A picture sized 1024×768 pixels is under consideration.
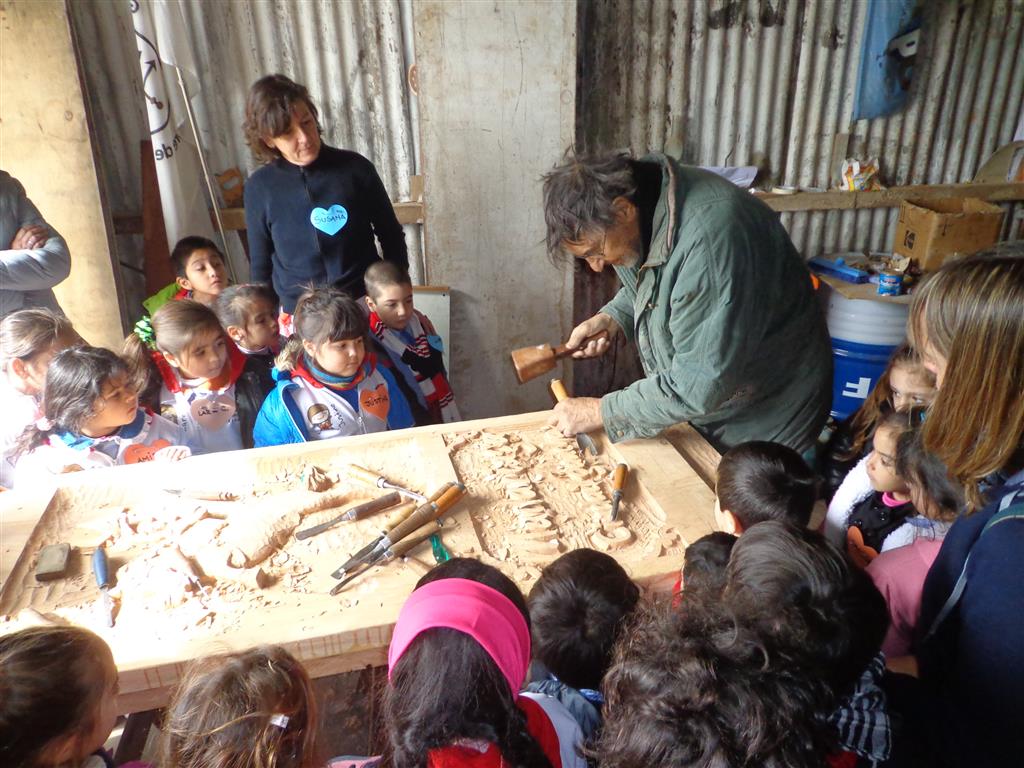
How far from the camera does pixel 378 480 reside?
178 cm

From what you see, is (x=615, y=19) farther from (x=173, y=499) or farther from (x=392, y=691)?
(x=392, y=691)

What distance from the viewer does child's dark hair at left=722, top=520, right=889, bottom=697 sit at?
98 cm

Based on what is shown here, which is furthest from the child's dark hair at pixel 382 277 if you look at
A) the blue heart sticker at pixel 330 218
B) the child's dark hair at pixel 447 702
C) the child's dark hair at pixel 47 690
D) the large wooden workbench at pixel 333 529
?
the child's dark hair at pixel 447 702

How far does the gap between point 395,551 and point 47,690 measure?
2.20 feet

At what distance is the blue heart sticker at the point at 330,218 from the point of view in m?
2.99

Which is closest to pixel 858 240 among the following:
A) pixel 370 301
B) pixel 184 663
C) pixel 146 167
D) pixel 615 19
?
pixel 615 19

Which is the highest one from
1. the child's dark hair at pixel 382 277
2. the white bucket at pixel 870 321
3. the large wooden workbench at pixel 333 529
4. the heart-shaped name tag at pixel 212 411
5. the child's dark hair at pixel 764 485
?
the child's dark hair at pixel 382 277

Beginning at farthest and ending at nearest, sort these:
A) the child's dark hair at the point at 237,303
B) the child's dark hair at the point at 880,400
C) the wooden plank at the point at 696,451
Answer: the child's dark hair at the point at 237,303, the child's dark hair at the point at 880,400, the wooden plank at the point at 696,451

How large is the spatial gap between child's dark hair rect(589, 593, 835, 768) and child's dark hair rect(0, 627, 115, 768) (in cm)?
85

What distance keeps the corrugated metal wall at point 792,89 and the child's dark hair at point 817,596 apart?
11.2 ft

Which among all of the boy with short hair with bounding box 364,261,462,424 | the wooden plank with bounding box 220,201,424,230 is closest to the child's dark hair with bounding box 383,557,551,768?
the boy with short hair with bounding box 364,261,462,424

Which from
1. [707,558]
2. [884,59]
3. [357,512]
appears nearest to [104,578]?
[357,512]

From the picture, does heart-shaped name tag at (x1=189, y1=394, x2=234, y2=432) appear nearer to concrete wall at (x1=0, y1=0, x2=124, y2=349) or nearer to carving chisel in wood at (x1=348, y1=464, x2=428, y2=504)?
carving chisel in wood at (x1=348, y1=464, x2=428, y2=504)

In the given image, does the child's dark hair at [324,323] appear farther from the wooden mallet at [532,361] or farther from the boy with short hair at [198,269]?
the boy with short hair at [198,269]
